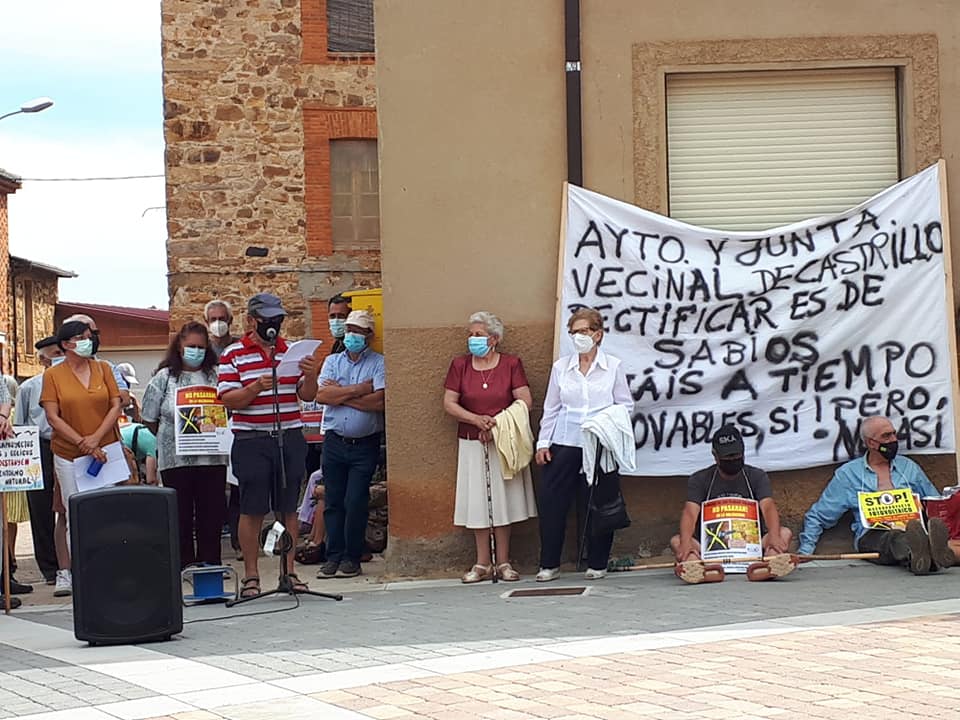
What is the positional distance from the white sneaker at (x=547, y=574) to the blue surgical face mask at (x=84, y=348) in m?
3.60

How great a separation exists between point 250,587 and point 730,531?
10.7ft

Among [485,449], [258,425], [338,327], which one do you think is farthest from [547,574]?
[338,327]

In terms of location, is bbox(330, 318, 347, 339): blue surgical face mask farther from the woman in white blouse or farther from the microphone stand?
the woman in white blouse

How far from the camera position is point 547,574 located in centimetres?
1077

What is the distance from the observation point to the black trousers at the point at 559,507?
35.5ft

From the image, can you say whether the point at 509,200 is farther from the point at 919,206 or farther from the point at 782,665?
the point at 782,665

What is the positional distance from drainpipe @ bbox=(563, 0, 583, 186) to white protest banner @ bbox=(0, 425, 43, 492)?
4.31 m

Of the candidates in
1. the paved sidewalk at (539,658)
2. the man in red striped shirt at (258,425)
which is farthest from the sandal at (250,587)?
the paved sidewalk at (539,658)

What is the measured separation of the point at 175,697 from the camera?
677 cm

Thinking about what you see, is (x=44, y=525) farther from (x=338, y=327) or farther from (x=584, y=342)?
(x=584, y=342)

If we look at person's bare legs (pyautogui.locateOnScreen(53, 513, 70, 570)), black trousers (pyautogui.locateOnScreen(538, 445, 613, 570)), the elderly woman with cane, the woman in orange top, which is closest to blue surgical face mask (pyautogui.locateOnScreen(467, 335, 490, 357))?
the elderly woman with cane

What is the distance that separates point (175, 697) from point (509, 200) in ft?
18.5

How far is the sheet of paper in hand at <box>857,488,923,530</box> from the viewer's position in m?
10.7

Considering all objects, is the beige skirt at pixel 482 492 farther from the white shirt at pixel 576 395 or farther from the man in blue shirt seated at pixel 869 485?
the man in blue shirt seated at pixel 869 485
